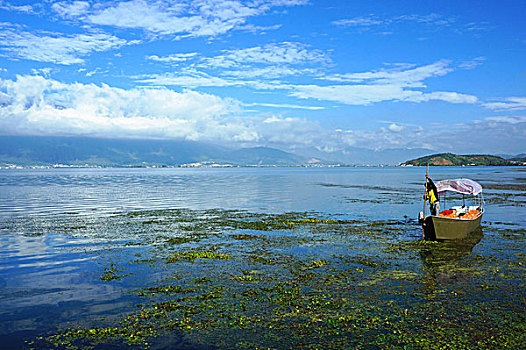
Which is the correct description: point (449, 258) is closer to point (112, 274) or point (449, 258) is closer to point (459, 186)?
point (459, 186)

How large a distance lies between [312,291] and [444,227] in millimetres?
18214

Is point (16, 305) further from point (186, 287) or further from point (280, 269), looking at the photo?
point (280, 269)

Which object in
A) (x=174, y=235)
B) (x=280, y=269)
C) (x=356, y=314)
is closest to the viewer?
(x=356, y=314)

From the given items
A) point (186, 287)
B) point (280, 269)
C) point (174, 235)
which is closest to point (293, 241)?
point (280, 269)

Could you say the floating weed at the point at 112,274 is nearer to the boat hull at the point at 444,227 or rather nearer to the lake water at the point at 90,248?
the lake water at the point at 90,248

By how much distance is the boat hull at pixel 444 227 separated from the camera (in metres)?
31.5

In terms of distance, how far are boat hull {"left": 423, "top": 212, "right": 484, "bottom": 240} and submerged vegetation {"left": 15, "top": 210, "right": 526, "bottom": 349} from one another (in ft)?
2.90

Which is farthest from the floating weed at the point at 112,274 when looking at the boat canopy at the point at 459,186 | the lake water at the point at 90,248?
the boat canopy at the point at 459,186

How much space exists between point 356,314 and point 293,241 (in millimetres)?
15758

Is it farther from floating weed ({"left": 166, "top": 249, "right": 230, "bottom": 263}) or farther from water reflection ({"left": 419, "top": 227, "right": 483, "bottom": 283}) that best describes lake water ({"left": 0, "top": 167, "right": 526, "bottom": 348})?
floating weed ({"left": 166, "top": 249, "right": 230, "bottom": 263})

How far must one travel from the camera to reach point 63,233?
35.9m

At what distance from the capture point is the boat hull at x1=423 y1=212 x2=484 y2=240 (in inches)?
1238

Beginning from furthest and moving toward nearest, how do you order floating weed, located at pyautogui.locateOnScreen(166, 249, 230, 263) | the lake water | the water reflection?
floating weed, located at pyautogui.locateOnScreen(166, 249, 230, 263) → the water reflection → the lake water

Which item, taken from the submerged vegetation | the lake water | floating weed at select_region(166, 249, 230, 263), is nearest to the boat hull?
the submerged vegetation
